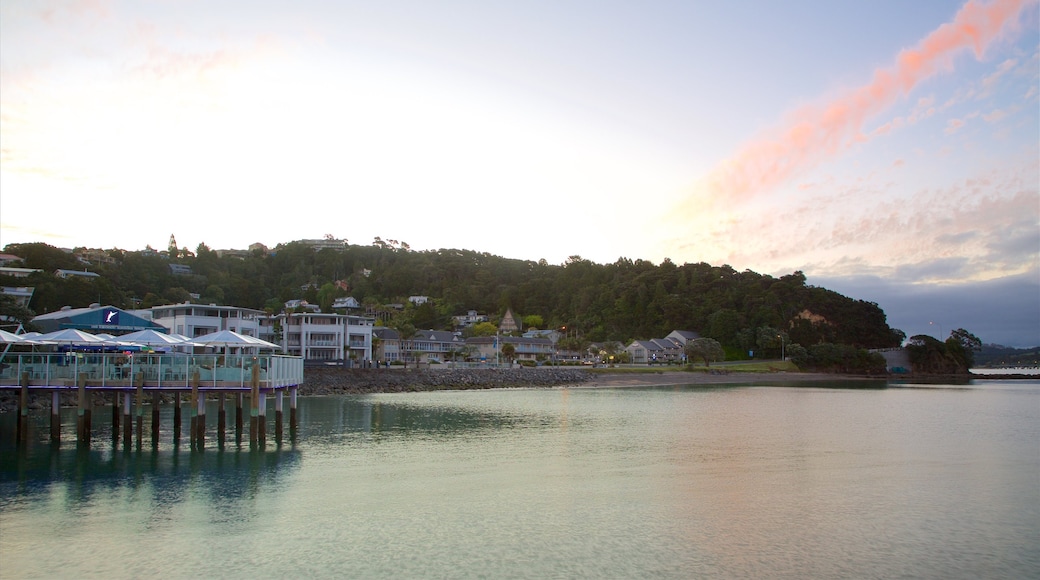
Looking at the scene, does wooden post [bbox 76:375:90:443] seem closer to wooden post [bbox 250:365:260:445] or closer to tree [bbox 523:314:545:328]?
wooden post [bbox 250:365:260:445]

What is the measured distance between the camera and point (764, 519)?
1673 centimetres

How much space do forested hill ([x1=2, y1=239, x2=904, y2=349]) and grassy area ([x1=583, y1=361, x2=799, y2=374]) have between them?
665cm

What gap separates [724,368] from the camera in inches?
4186

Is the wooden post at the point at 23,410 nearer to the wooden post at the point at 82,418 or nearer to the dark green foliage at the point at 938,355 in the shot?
the wooden post at the point at 82,418

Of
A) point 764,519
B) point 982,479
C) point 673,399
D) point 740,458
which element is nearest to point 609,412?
point 673,399

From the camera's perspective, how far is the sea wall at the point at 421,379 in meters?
64.1

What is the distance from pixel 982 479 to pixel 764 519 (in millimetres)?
10490

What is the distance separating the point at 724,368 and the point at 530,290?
55.5m

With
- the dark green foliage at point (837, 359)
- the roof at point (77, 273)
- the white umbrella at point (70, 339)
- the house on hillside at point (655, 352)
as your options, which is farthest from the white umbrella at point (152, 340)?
the dark green foliage at point (837, 359)

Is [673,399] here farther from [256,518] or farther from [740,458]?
[256,518]

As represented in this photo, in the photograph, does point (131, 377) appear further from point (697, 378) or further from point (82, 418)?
point (697, 378)

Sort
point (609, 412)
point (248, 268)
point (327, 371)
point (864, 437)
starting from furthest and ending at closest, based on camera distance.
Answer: point (248, 268) → point (327, 371) → point (609, 412) → point (864, 437)

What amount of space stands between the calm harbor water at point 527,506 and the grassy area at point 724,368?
215 ft

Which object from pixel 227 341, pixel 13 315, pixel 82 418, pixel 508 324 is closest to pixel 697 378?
pixel 508 324
